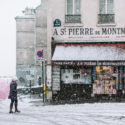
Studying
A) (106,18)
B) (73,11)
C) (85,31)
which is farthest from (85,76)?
(73,11)

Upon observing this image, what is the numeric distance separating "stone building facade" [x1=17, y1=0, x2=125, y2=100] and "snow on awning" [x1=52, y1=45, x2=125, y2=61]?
50 mm

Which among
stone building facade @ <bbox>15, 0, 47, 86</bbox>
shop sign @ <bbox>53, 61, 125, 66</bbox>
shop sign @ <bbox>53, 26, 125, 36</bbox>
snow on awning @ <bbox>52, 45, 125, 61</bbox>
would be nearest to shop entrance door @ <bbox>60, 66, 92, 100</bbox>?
snow on awning @ <bbox>52, 45, 125, 61</bbox>

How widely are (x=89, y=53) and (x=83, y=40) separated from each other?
1404mm

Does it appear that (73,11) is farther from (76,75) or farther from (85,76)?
(85,76)

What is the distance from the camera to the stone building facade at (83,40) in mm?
19703

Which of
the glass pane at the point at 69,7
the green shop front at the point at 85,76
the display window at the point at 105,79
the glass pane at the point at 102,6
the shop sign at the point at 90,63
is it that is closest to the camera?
the shop sign at the point at 90,63

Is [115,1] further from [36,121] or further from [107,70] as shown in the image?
[36,121]

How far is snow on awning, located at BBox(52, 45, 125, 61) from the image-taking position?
18516 mm

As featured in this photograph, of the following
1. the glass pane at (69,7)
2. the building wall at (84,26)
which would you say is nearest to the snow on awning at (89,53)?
the building wall at (84,26)

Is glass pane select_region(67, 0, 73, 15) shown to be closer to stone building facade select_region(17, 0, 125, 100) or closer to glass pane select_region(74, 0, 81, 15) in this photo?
stone building facade select_region(17, 0, 125, 100)

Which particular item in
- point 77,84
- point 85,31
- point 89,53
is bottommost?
point 77,84

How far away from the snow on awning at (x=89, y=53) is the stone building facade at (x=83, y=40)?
0.05m

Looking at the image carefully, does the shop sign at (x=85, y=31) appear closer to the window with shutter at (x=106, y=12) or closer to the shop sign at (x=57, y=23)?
the shop sign at (x=57, y=23)

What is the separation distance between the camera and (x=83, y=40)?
66.0 feet
